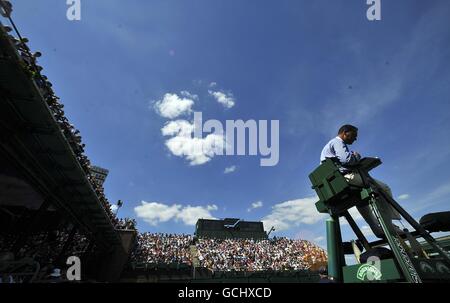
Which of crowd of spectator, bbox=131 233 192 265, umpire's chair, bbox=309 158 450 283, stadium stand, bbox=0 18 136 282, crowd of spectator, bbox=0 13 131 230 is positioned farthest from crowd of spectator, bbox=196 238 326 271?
umpire's chair, bbox=309 158 450 283

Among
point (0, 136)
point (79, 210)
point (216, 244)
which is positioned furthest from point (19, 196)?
point (216, 244)

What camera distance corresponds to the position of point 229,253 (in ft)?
116

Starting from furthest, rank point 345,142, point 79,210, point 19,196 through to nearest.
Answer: point 79,210 → point 19,196 → point 345,142

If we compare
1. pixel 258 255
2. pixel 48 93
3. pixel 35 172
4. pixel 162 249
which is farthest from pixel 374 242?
pixel 258 255

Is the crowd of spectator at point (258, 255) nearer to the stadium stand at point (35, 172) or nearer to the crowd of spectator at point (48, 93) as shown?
the stadium stand at point (35, 172)

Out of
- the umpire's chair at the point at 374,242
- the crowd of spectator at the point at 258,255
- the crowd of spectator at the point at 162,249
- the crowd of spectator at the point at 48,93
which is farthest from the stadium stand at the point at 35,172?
the crowd of spectator at the point at 258,255

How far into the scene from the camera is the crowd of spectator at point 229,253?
30.3 meters

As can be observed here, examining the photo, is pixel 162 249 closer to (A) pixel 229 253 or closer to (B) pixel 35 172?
(A) pixel 229 253

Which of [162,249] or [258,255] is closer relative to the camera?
[162,249]

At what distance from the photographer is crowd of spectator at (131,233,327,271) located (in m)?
30.3

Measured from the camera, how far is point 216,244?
38.5 metres
